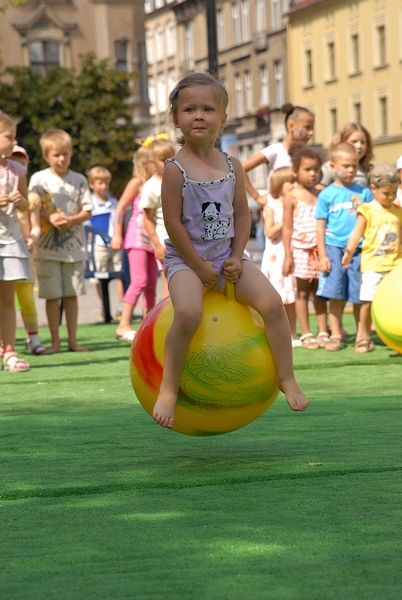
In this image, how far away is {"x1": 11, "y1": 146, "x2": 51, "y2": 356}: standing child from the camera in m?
10.7

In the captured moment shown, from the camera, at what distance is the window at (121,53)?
2530 inches

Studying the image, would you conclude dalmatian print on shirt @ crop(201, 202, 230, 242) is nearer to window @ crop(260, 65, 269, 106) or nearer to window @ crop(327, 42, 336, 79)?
window @ crop(327, 42, 336, 79)

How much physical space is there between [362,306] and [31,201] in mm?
3136

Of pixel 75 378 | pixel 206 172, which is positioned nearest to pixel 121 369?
pixel 75 378

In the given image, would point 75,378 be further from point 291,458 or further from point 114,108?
point 114,108

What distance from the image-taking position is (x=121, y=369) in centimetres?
984

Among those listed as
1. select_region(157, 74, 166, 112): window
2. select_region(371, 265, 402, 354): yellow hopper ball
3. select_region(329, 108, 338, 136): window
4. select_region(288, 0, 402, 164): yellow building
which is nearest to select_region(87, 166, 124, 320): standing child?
select_region(371, 265, 402, 354): yellow hopper ball

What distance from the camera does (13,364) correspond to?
32.0 feet

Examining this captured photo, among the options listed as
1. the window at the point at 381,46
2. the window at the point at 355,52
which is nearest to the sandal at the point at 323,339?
the window at the point at 381,46

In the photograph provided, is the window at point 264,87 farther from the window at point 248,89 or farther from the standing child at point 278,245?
the standing child at point 278,245

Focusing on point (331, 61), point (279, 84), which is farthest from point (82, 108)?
point (279, 84)

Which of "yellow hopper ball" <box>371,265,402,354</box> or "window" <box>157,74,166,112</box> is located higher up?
"window" <box>157,74,166,112</box>

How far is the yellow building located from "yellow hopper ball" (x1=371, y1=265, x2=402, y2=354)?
4877 cm

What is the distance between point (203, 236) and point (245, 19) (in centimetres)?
7247
